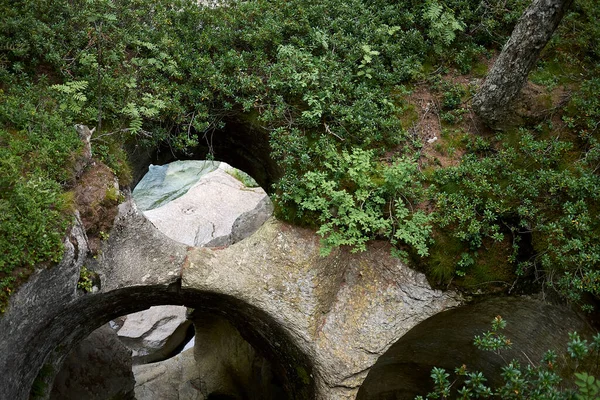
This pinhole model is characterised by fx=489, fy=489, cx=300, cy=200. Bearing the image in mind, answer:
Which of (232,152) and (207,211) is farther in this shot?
(207,211)

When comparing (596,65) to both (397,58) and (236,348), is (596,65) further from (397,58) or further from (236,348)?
(236,348)

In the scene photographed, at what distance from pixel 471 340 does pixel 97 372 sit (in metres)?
6.97

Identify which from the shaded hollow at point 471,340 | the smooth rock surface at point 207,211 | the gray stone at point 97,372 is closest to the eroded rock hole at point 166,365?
the gray stone at point 97,372

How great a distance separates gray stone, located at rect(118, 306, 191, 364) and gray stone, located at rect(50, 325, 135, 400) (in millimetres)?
2760

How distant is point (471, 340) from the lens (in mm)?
7055

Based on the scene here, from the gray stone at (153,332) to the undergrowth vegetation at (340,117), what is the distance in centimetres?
699

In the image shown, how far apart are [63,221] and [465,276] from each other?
4.63 metres

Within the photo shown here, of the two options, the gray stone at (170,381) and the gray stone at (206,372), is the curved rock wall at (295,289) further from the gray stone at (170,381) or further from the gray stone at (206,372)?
the gray stone at (170,381)

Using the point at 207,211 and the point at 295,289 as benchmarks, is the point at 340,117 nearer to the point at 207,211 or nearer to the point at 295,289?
the point at 295,289

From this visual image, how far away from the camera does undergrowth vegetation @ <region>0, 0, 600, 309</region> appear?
549cm

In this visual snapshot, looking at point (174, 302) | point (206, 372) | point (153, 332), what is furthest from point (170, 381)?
point (174, 302)

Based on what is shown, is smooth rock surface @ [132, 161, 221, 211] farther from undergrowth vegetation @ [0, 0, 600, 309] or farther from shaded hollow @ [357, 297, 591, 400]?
shaded hollow @ [357, 297, 591, 400]

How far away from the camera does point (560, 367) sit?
596 centimetres

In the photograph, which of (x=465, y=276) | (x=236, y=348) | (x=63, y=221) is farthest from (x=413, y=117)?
(x=236, y=348)
